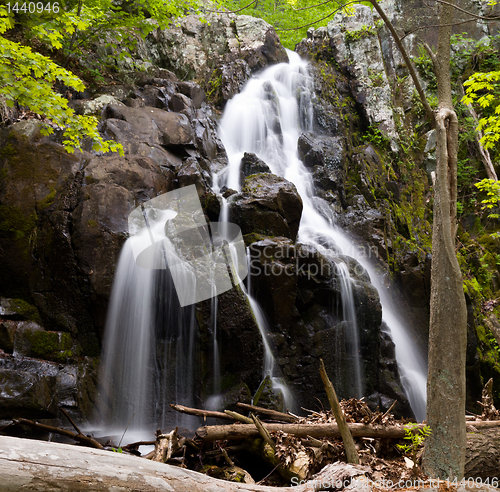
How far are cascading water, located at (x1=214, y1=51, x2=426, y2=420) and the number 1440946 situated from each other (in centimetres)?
544

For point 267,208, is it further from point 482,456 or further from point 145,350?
point 482,456

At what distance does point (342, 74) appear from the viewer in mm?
15219

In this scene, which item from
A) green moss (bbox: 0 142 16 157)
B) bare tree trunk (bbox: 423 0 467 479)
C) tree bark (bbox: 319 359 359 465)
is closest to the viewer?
bare tree trunk (bbox: 423 0 467 479)

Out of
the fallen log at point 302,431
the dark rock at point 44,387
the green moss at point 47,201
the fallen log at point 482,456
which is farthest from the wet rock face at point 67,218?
the fallen log at point 482,456

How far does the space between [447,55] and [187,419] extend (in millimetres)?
6015

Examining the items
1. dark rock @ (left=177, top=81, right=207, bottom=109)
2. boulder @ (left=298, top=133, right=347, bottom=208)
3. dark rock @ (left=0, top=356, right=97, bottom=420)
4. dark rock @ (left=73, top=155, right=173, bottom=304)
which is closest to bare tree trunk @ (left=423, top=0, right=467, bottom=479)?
dark rock @ (left=0, top=356, right=97, bottom=420)

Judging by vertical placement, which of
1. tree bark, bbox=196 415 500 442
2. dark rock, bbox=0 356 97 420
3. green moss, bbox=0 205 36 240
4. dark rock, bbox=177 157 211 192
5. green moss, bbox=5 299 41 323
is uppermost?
dark rock, bbox=177 157 211 192

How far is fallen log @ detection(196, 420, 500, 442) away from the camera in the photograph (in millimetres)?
3584

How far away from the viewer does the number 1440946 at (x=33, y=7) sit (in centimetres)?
850

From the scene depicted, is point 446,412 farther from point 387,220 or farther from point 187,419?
point 387,220

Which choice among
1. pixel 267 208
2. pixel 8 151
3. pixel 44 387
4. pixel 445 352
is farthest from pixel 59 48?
pixel 445 352

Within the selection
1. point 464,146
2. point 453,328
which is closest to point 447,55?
point 453,328

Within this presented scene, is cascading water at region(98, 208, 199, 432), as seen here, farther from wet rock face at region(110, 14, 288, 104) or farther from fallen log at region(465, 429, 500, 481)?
wet rock face at region(110, 14, 288, 104)

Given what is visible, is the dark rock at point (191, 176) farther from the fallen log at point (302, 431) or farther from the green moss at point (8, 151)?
the fallen log at point (302, 431)
